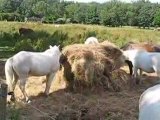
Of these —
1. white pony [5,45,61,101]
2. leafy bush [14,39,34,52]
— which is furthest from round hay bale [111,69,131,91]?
leafy bush [14,39,34,52]

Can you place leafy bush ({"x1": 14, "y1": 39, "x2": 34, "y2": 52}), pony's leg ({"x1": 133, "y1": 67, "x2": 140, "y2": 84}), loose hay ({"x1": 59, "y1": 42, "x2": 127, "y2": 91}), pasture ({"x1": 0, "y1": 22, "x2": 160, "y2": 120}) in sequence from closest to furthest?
1. pasture ({"x1": 0, "y1": 22, "x2": 160, "y2": 120})
2. loose hay ({"x1": 59, "y1": 42, "x2": 127, "y2": 91})
3. pony's leg ({"x1": 133, "y1": 67, "x2": 140, "y2": 84})
4. leafy bush ({"x1": 14, "y1": 39, "x2": 34, "y2": 52})

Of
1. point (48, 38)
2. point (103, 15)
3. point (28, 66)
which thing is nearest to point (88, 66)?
point (28, 66)

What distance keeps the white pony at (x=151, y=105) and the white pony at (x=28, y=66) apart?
185 inches

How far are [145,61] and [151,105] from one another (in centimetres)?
659

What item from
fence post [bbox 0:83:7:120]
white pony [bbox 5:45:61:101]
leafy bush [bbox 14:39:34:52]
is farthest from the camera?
leafy bush [bbox 14:39:34:52]

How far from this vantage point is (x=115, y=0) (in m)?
120

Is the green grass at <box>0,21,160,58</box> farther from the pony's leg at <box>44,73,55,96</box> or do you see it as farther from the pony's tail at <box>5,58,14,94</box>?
the pony's tail at <box>5,58,14,94</box>

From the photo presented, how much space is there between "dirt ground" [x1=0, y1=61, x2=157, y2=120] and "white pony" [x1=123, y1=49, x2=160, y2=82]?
509mm

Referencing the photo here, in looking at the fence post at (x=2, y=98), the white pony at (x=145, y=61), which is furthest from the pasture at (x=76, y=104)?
the fence post at (x=2, y=98)

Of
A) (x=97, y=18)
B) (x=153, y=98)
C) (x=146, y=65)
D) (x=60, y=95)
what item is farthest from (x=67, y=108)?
(x=97, y=18)

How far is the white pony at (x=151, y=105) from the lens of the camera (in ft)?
8.92

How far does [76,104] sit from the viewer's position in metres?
7.48

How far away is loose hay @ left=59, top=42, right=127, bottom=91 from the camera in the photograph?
8.68 m

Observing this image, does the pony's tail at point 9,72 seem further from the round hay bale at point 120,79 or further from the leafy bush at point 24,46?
the leafy bush at point 24,46
